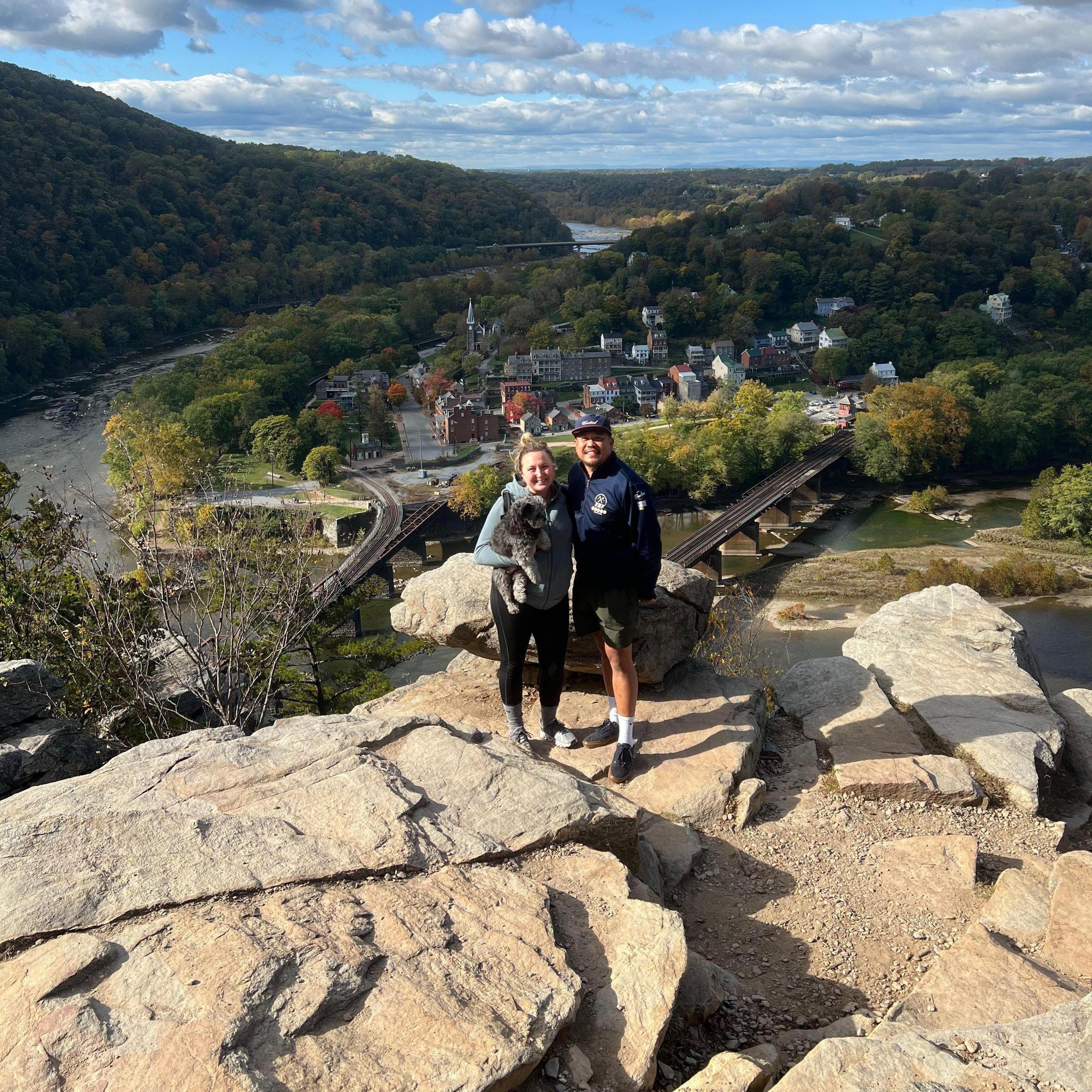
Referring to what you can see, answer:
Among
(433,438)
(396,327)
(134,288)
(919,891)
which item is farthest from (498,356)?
(919,891)

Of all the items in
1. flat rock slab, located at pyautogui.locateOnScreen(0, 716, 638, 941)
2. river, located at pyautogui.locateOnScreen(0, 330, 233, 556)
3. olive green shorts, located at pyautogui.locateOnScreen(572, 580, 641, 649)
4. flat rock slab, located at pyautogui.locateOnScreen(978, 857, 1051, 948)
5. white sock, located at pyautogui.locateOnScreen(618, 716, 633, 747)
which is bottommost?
river, located at pyautogui.locateOnScreen(0, 330, 233, 556)

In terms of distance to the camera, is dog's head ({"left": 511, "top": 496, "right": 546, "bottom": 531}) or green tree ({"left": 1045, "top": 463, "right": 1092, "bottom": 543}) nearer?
dog's head ({"left": 511, "top": 496, "right": 546, "bottom": 531})

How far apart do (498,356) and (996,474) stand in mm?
30983

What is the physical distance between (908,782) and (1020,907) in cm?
128

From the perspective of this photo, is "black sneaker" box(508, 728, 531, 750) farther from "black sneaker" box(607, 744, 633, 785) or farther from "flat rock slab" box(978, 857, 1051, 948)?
"flat rock slab" box(978, 857, 1051, 948)

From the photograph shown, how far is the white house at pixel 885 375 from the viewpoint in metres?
55.0

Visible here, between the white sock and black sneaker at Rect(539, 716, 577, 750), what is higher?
the white sock

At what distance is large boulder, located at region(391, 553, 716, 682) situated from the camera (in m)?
6.08

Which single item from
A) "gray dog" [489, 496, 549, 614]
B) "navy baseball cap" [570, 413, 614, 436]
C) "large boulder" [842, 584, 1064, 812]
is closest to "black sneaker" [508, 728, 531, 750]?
"gray dog" [489, 496, 549, 614]

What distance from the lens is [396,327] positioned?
65312mm

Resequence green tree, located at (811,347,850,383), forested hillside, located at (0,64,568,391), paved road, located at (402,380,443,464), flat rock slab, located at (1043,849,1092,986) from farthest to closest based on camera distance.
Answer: forested hillside, located at (0,64,568,391) < green tree, located at (811,347,850,383) < paved road, located at (402,380,443,464) < flat rock slab, located at (1043,849,1092,986)

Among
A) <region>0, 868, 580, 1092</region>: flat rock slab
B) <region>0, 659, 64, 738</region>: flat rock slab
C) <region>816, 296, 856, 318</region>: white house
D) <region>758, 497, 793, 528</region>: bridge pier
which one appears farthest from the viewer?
<region>816, 296, 856, 318</region>: white house

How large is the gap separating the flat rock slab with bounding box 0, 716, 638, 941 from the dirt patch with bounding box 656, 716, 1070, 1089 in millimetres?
712

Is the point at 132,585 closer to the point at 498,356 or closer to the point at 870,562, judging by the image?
the point at 870,562
